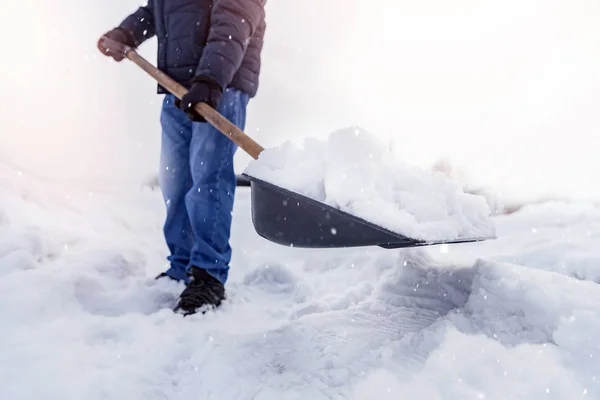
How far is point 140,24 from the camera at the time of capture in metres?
2.37

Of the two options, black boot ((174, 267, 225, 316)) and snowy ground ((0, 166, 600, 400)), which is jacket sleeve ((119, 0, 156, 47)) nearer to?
snowy ground ((0, 166, 600, 400))

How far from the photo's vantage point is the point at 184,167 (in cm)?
213

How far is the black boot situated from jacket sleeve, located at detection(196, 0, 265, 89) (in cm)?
83

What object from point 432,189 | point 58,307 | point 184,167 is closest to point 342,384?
point 432,189

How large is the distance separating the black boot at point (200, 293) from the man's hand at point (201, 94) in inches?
27.9

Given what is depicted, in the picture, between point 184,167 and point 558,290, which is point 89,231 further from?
point 558,290

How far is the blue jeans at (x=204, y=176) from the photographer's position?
1.89 m

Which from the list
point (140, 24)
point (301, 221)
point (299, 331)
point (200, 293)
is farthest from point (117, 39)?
point (299, 331)

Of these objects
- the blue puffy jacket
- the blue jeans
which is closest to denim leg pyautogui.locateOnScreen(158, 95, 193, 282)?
the blue jeans

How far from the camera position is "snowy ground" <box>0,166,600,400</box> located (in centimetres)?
99

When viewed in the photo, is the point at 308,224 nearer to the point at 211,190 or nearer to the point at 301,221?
the point at 301,221

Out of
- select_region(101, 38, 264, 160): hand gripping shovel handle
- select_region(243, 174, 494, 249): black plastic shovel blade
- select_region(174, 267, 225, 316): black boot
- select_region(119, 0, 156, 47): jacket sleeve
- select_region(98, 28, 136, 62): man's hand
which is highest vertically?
select_region(119, 0, 156, 47): jacket sleeve

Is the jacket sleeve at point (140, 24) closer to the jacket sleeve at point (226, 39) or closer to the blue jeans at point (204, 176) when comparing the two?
the blue jeans at point (204, 176)

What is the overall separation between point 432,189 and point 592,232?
6.33 ft
